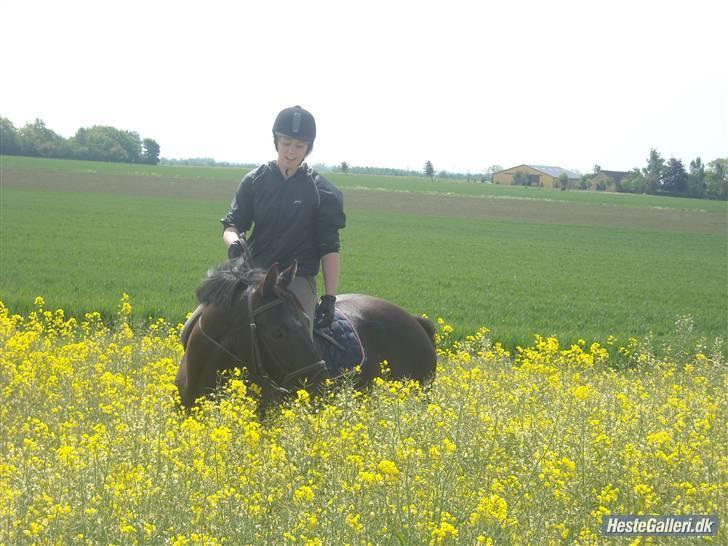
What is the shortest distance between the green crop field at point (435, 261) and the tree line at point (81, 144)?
7141 cm

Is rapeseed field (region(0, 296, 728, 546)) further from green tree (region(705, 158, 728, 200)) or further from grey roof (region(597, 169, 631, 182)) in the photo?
grey roof (region(597, 169, 631, 182))

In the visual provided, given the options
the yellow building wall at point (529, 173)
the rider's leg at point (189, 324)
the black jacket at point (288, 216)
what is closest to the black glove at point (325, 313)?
the black jacket at point (288, 216)

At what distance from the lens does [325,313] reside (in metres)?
6.96

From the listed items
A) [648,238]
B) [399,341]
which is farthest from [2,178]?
[399,341]

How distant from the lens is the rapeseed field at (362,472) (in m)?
4.43

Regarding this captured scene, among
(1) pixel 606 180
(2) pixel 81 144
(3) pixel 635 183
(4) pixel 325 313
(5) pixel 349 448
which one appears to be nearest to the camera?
(5) pixel 349 448

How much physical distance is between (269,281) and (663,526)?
3.06m

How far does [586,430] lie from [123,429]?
10.6 ft

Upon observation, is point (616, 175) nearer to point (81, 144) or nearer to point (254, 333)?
point (81, 144)

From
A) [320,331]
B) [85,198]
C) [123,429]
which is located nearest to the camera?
[123,429]

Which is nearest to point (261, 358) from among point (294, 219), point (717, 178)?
point (294, 219)

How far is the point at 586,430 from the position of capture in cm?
614

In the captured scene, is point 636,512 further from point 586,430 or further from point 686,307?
point 686,307

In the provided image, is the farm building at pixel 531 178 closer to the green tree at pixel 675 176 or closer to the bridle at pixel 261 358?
the green tree at pixel 675 176
